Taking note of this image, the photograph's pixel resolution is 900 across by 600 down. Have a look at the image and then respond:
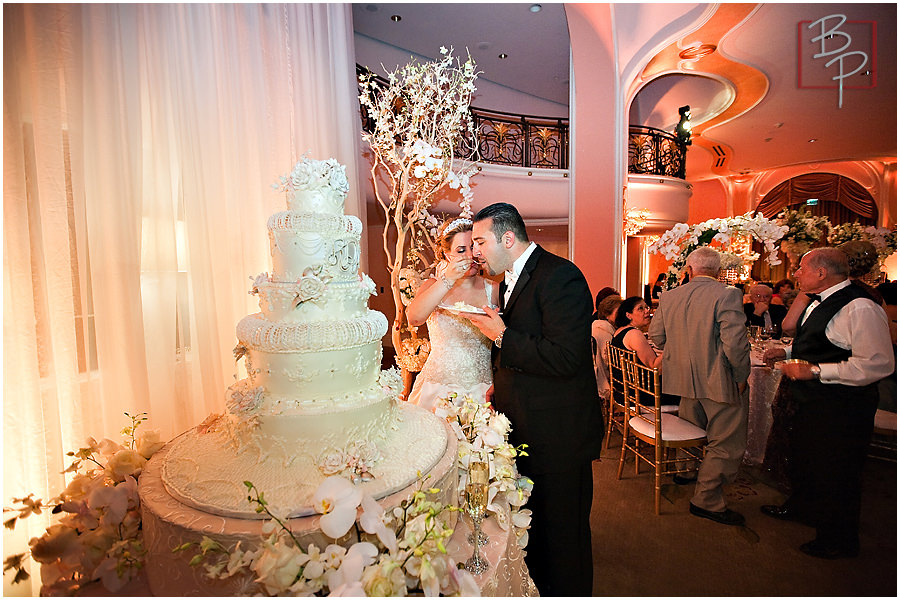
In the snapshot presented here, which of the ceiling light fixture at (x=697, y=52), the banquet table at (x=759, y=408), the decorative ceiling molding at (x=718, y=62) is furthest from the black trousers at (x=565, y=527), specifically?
the ceiling light fixture at (x=697, y=52)

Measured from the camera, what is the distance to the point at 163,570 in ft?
3.98

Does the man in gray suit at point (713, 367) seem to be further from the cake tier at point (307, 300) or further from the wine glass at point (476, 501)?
the cake tier at point (307, 300)

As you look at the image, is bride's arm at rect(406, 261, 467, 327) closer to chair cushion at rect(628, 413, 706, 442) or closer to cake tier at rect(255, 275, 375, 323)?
cake tier at rect(255, 275, 375, 323)

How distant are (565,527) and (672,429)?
5.68ft

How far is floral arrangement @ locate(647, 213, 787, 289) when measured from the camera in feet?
12.5

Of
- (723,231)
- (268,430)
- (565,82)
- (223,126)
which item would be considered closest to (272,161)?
(223,126)

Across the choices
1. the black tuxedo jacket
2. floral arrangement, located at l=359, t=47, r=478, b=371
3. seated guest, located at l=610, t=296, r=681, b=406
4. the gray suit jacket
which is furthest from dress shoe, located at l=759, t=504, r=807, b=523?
floral arrangement, located at l=359, t=47, r=478, b=371

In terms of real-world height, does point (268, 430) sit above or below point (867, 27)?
below

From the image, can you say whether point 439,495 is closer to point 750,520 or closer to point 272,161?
point 272,161

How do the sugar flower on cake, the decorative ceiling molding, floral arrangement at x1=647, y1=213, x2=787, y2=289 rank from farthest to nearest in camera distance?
the decorative ceiling molding < floral arrangement at x1=647, y1=213, x2=787, y2=289 < the sugar flower on cake

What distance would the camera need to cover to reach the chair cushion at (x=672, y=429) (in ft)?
10.3

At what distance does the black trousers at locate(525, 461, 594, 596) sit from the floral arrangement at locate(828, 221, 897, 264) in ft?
13.5

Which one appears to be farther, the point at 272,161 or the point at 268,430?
the point at 272,161

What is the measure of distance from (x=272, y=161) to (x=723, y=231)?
401cm
